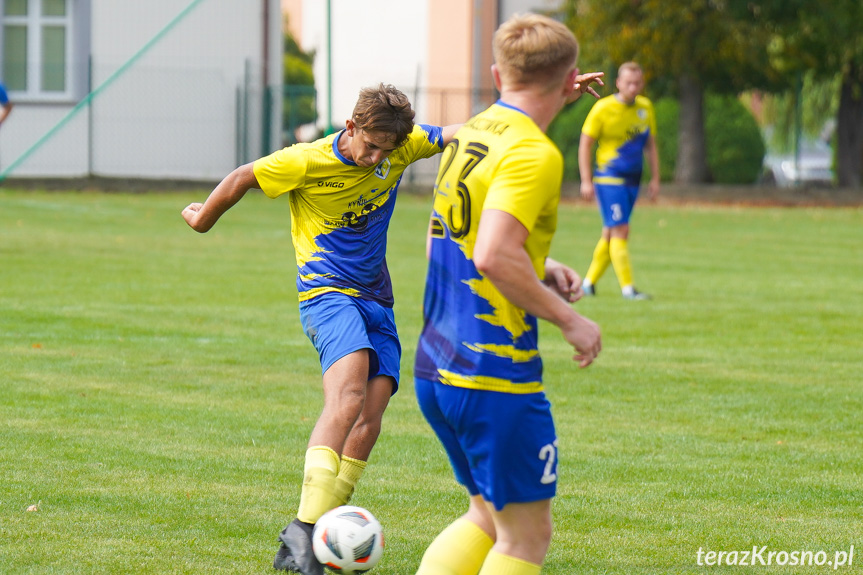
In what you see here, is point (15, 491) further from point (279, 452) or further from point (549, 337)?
point (549, 337)

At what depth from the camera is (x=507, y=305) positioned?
338cm

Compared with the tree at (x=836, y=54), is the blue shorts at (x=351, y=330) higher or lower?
lower

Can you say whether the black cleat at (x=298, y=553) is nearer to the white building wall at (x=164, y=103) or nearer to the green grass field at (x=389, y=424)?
the green grass field at (x=389, y=424)

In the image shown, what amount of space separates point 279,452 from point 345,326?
1.76 m

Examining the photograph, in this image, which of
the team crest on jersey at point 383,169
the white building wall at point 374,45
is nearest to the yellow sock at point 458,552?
the team crest on jersey at point 383,169

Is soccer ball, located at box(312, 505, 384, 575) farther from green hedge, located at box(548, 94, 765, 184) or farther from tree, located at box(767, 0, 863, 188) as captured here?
green hedge, located at box(548, 94, 765, 184)

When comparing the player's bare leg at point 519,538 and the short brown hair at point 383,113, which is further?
the short brown hair at point 383,113

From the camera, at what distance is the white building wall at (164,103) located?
2639 centimetres

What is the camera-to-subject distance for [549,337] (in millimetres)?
10164

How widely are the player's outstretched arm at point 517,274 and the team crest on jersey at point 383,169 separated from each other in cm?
178

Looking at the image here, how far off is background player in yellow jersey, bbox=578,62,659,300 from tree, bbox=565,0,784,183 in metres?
16.1

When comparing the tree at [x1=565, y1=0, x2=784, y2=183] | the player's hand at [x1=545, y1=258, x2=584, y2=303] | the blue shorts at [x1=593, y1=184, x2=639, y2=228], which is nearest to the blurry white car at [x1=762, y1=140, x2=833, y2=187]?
the tree at [x1=565, y1=0, x2=784, y2=183]

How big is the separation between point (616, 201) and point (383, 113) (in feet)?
28.1

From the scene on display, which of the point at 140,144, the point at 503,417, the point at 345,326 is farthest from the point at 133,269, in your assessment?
the point at 140,144
